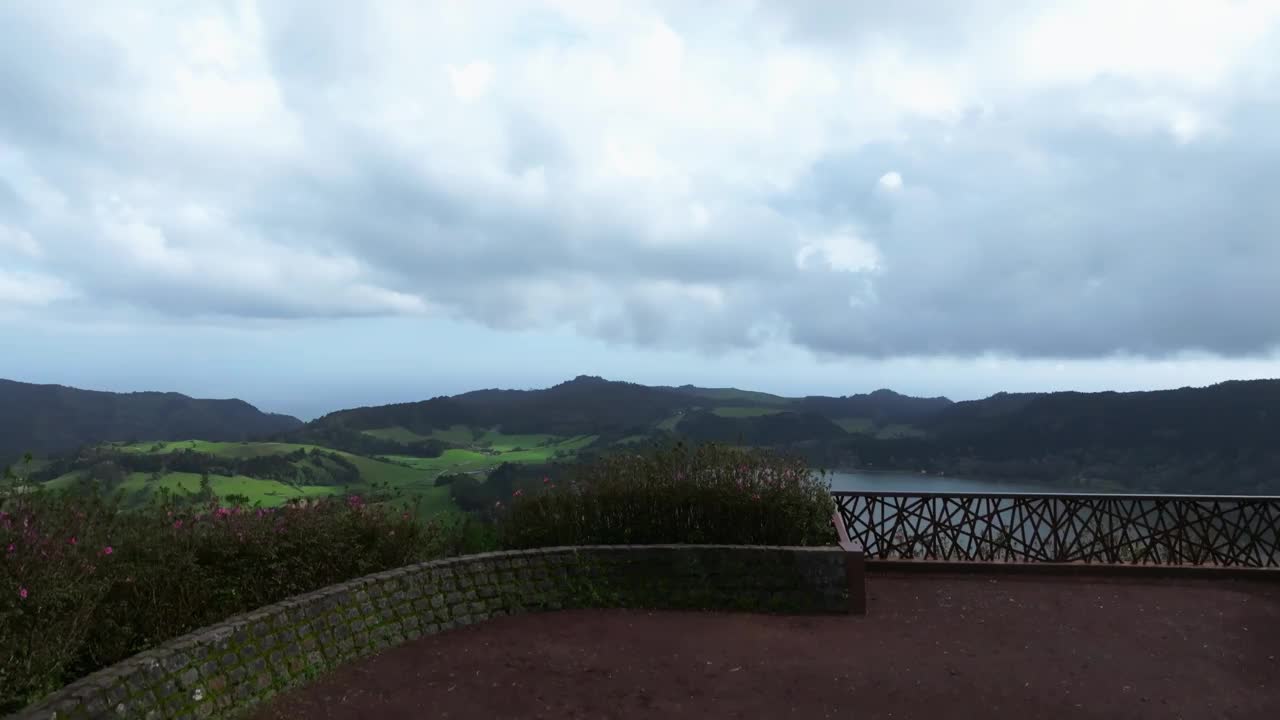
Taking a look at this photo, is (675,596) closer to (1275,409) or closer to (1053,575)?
(1053,575)

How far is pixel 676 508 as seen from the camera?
1019cm

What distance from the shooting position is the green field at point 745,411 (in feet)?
198

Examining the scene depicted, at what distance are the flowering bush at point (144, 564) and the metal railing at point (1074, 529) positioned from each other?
286 inches

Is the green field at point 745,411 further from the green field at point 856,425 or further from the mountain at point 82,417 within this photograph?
the mountain at point 82,417

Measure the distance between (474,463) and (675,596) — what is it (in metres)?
32.1

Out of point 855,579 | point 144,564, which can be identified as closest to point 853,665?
point 855,579

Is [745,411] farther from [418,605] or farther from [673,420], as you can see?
[418,605]

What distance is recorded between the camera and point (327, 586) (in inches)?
305

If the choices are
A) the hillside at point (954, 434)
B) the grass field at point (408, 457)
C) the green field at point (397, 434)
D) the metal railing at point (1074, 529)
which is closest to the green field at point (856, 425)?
the hillside at point (954, 434)

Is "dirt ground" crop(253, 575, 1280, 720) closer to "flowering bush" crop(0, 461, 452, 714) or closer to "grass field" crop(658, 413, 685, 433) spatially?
"flowering bush" crop(0, 461, 452, 714)

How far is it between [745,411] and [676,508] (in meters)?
55.5

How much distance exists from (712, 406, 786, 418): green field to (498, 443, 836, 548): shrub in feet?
158

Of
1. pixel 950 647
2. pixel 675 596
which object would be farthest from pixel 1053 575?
pixel 675 596

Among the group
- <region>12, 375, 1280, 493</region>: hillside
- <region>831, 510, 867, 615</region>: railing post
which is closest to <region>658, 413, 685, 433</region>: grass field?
<region>12, 375, 1280, 493</region>: hillside
